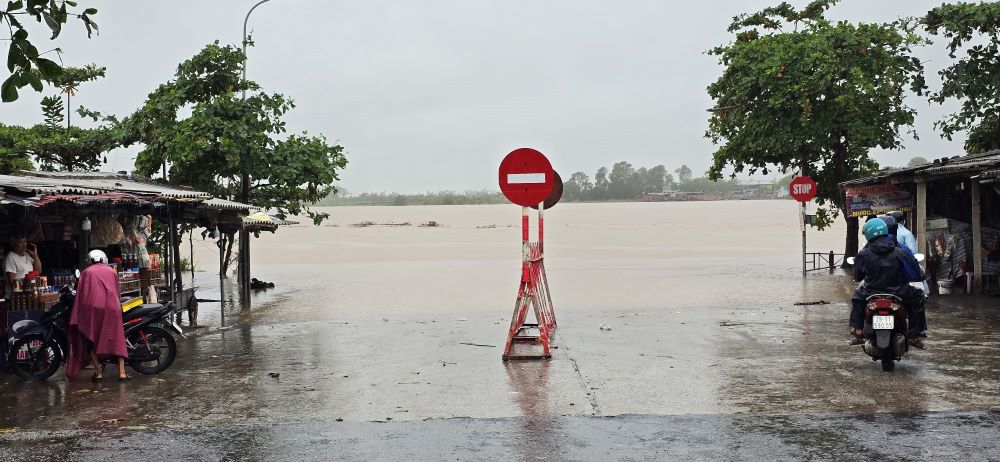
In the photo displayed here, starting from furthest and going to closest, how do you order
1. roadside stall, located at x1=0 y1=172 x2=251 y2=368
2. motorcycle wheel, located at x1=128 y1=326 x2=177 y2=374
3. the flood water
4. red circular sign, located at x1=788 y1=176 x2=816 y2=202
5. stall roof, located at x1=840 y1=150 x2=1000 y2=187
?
red circular sign, located at x1=788 y1=176 x2=816 y2=202, the flood water, stall roof, located at x1=840 y1=150 x2=1000 y2=187, roadside stall, located at x1=0 y1=172 x2=251 y2=368, motorcycle wheel, located at x1=128 y1=326 x2=177 y2=374

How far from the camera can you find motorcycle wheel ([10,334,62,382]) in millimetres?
9578

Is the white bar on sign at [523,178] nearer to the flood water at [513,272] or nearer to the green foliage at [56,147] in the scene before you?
the flood water at [513,272]

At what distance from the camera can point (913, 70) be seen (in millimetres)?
24188

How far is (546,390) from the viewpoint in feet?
28.2

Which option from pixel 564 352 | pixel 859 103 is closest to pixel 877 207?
pixel 859 103

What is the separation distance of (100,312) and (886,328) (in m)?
7.69

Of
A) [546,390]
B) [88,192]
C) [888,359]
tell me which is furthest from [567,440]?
[88,192]

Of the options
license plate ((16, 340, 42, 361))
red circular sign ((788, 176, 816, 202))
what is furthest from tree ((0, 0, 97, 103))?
red circular sign ((788, 176, 816, 202))

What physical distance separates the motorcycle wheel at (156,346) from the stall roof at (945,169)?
11944 mm

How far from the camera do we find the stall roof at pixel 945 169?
48.4ft

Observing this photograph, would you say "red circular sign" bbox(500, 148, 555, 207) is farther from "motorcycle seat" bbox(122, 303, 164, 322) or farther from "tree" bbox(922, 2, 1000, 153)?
"tree" bbox(922, 2, 1000, 153)

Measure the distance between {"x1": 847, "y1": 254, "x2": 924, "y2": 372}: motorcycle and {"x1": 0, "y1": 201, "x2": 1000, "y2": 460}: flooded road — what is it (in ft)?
0.60

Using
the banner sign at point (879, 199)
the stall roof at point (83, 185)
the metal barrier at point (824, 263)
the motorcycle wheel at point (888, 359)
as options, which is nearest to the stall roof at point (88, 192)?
the stall roof at point (83, 185)

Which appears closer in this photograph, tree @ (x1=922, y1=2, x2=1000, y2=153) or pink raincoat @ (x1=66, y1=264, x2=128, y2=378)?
pink raincoat @ (x1=66, y1=264, x2=128, y2=378)
